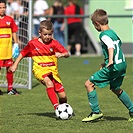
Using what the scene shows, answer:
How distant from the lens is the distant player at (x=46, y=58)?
359 inches

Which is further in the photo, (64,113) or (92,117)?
(64,113)

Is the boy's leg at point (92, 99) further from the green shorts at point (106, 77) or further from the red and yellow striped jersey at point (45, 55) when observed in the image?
the red and yellow striped jersey at point (45, 55)

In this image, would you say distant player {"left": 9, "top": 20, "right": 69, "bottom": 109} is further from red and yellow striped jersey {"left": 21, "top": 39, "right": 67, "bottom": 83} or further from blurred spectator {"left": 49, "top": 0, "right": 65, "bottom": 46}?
blurred spectator {"left": 49, "top": 0, "right": 65, "bottom": 46}

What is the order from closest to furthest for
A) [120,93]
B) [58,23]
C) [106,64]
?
[106,64] → [120,93] → [58,23]

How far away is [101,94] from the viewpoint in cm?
1199

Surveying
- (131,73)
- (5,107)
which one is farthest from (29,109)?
(131,73)

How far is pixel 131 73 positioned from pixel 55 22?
23.0 feet

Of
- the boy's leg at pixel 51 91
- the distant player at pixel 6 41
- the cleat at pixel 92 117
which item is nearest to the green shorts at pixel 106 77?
the cleat at pixel 92 117

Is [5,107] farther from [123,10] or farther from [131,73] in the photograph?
[123,10]

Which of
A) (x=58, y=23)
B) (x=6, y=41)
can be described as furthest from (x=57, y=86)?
(x=58, y=23)

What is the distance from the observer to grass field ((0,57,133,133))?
812cm

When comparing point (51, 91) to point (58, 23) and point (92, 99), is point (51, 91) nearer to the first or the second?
point (92, 99)

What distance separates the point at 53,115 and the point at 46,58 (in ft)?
2.84

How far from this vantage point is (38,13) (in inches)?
881
